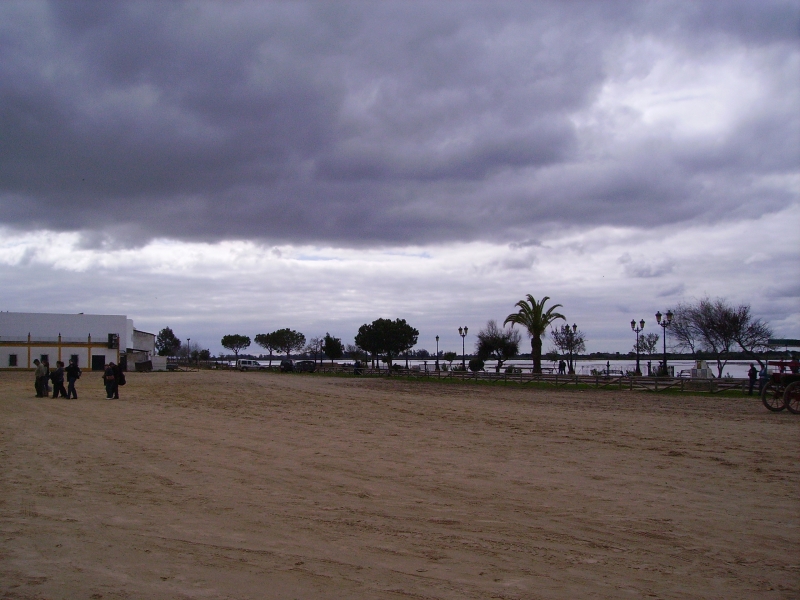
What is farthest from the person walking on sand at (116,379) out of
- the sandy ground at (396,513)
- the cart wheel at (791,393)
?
the cart wheel at (791,393)

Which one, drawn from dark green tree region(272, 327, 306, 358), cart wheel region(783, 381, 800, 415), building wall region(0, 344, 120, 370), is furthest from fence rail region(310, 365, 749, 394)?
dark green tree region(272, 327, 306, 358)

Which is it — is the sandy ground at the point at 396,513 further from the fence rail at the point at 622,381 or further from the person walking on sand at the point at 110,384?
the fence rail at the point at 622,381

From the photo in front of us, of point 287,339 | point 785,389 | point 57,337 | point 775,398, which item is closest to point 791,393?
point 785,389

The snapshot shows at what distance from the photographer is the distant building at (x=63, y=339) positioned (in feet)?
247

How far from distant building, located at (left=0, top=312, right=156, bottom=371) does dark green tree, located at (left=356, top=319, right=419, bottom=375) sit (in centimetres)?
2910

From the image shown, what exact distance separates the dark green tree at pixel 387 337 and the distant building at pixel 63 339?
2910 centimetres

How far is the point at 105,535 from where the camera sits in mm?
6344

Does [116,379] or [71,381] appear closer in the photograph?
[71,381]

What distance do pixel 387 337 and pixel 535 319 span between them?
143 ft

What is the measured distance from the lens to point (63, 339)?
78.6m

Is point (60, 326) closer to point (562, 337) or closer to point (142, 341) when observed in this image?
point (142, 341)

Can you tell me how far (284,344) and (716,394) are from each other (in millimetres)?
111430

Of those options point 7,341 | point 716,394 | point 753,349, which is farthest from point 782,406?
point 7,341

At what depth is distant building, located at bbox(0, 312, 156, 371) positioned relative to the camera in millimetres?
75312
